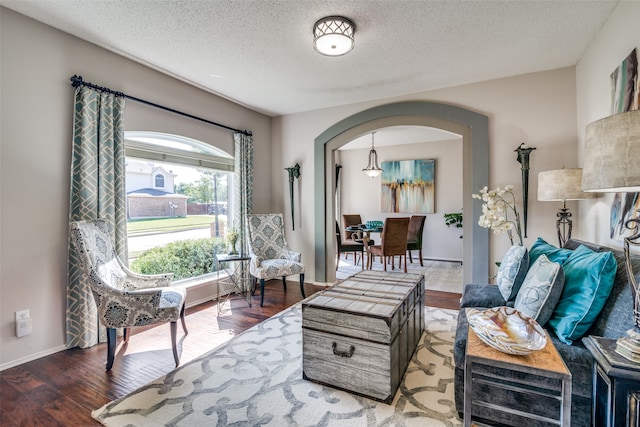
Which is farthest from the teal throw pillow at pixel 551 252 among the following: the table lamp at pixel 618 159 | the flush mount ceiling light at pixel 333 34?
the flush mount ceiling light at pixel 333 34

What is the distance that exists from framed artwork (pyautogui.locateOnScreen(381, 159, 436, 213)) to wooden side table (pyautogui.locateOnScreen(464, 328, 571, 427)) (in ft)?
Answer: 18.1

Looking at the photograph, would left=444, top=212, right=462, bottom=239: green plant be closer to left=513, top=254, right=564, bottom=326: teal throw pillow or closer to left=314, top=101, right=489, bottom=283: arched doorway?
left=314, top=101, right=489, bottom=283: arched doorway

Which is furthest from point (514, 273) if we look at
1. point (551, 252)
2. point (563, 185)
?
point (563, 185)

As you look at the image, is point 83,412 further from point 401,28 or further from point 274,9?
point 401,28

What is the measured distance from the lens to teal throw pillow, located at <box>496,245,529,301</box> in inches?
84.3

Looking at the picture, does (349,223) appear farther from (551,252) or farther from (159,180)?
(551,252)

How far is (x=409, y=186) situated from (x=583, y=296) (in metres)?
5.54

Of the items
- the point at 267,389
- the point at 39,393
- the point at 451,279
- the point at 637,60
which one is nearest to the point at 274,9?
the point at 637,60

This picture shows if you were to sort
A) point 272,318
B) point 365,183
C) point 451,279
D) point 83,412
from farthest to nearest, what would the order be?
point 365,183 → point 451,279 → point 272,318 → point 83,412

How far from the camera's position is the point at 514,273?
2160 millimetres

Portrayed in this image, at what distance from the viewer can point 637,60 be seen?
1939 millimetres

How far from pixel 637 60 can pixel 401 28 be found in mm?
1594

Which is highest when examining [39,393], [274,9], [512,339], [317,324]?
[274,9]

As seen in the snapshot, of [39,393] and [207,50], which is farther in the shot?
[207,50]
